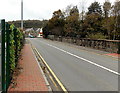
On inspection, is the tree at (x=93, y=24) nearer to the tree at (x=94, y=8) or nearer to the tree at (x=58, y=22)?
the tree at (x=94, y=8)

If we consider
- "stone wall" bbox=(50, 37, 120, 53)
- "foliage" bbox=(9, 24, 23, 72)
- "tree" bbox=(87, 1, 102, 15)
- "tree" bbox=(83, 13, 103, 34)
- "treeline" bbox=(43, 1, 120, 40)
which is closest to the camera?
"foliage" bbox=(9, 24, 23, 72)

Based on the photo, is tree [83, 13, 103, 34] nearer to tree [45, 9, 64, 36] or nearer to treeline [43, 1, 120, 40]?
treeline [43, 1, 120, 40]

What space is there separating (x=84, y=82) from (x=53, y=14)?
62730 millimetres

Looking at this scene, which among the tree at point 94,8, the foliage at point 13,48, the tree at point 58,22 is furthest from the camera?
the tree at point 58,22

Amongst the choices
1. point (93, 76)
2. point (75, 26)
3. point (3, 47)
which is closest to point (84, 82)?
point (93, 76)

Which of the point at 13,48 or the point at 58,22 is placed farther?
the point at 58,22

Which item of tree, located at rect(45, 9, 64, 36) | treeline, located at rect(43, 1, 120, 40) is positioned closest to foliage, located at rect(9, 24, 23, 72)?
treeline, located at rect(43, 1, 120, 40)

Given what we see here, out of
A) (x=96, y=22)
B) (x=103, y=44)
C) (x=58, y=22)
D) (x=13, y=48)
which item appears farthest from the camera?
(x=58, y=22)

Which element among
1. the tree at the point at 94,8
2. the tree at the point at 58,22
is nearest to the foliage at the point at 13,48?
the tree at the point at 94,8

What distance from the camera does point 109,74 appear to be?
37.4 feet

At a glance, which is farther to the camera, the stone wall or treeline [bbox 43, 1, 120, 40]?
treeline [bbox 43, 1, 120, 40]

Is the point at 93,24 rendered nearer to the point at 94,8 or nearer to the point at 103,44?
the point at 94,8

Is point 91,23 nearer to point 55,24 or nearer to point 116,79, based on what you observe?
point 55,24

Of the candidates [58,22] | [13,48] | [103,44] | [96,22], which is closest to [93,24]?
[96,22]
